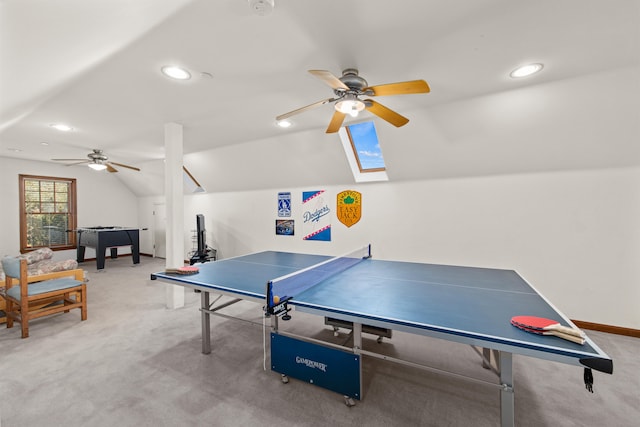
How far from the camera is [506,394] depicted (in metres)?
1.45

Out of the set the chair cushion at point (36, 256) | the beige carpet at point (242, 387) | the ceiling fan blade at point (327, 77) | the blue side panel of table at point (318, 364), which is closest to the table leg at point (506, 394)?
the beige carpet at point (242, 387)

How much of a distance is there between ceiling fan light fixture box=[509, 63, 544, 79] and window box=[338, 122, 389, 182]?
6.72 ft

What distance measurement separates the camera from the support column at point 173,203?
157 inches

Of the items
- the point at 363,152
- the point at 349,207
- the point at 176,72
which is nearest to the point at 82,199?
the point at 176,72

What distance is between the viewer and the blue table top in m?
1.33

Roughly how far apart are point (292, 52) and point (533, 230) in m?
3.72

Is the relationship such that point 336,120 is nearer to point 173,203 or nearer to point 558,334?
point 558,334

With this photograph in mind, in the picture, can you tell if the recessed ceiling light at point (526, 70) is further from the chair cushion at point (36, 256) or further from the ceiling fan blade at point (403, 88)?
the chair cushion at point (36, 256)

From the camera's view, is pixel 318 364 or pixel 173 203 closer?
pixel 318 364

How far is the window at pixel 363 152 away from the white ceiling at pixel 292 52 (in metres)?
0.99

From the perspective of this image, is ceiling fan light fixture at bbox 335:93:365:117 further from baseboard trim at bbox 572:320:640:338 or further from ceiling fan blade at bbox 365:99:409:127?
baseboard trim at bbox 572:320:640:338

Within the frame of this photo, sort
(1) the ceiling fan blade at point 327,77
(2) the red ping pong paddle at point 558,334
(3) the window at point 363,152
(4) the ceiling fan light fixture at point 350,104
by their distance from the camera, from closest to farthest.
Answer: (2) the red ping pong paddle at point 558,334, (1) the ceiling fan blade at point 327,77, (4) the ceiling fan light fixture at point 350,104, (3) the window at point 363,152

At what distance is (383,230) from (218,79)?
10.8 ft

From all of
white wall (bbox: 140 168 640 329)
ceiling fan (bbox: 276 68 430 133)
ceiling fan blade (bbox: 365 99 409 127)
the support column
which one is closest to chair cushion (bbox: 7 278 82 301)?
the support column
